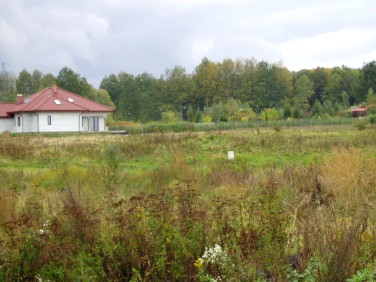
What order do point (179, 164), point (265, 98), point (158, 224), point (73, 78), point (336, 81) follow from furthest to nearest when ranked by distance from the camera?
point (336, 81), point (265, 98), point (73, 78), point (179, 164), point (158, 224)

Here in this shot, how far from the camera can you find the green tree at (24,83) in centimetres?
10250

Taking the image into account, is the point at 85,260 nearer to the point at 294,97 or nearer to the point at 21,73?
the point at 294,97

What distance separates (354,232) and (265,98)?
7815 cm

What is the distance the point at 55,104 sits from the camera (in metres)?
44.0

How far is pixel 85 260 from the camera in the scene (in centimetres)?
455

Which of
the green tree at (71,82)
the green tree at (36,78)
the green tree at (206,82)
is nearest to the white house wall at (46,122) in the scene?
the green tree at (71,82)

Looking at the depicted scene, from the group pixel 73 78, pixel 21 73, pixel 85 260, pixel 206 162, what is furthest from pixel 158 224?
pixel 21 73

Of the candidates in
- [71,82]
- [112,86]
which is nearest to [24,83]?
[112,86]

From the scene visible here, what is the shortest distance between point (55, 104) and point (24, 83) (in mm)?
64039

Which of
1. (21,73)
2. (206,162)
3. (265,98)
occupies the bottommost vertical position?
(206,162)

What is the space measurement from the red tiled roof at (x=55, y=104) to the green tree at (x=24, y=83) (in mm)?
57717

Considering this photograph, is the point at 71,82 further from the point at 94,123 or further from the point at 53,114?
the point at 53,114

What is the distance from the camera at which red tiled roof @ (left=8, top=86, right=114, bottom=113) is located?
1699 inches

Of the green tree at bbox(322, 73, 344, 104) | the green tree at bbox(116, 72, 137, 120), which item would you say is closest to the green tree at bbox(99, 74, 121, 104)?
the green tree at bbox(116, 72, 137, 120)
